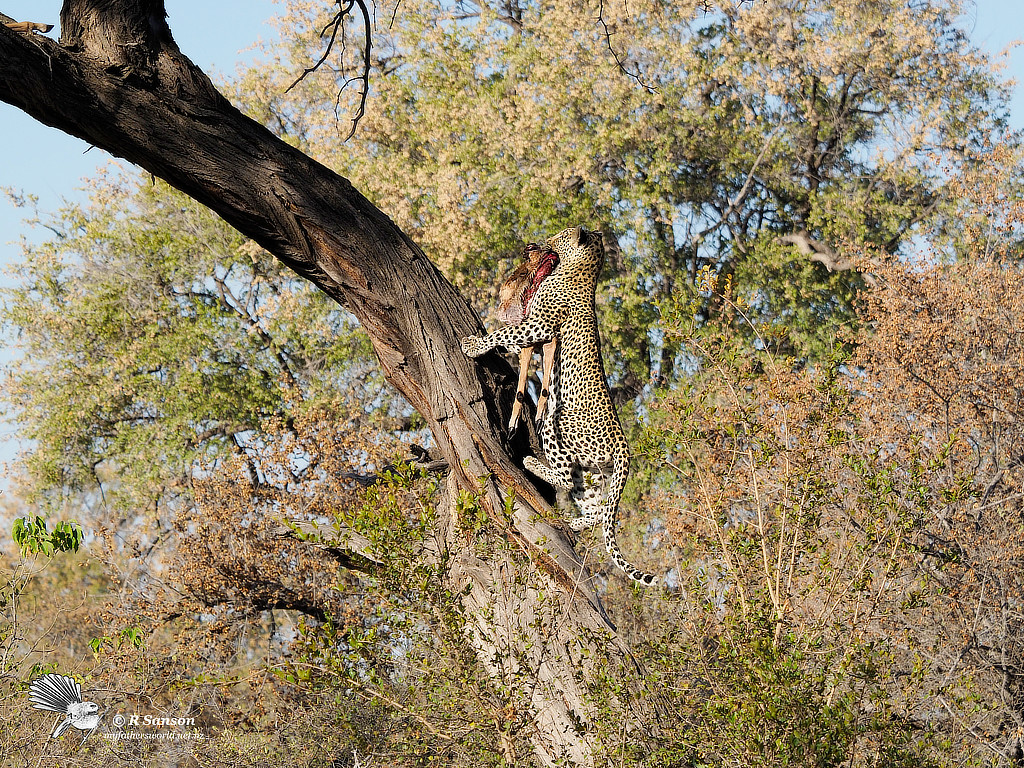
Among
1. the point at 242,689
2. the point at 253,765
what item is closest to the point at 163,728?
the point at 253,765

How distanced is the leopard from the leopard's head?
0.25 feet

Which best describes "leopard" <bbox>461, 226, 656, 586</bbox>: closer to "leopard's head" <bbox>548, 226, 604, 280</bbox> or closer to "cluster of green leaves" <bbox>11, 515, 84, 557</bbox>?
"leopard's head" <bbox>548, 226, 604, 280</bbox>

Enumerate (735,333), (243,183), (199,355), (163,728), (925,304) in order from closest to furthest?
(243,183) < (163,728) < (925,304) < (735,333) < (199,355)

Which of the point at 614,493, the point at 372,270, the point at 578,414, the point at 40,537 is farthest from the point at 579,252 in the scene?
the point at 40,537

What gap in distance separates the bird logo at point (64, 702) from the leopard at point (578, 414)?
436cm

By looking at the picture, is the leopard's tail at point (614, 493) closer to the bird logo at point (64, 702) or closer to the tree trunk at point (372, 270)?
the tree trunk at point (372, 270)

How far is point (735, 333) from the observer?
571 inches

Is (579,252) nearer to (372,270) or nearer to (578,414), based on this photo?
(578,414)

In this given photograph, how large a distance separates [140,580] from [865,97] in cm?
1483

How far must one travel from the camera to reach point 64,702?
26.5 ft

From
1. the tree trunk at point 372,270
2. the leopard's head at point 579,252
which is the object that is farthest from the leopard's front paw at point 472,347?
the leopard's head at point 579,252

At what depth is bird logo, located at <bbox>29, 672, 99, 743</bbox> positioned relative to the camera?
7703 mm

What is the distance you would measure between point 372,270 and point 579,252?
1842 millimetres

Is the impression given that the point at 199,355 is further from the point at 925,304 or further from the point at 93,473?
the point at 925,304
